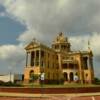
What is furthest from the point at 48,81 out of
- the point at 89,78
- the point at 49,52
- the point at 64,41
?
the point at 64,41

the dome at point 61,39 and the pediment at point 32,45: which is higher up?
the dome at point 61,39

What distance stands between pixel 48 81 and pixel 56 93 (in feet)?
129

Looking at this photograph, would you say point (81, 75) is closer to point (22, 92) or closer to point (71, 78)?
point (71, 78)

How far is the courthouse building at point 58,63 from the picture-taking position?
251ft

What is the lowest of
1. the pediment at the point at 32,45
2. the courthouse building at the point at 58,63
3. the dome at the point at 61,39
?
the courthouse building at the point at 58,63

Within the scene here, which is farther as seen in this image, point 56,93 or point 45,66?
point 45,66

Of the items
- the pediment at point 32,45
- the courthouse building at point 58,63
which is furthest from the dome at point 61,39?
the pediment at point 32,45

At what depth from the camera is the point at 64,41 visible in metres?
96.7

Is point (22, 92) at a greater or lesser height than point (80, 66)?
lesser

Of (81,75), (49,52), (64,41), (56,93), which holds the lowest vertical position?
(56,93)

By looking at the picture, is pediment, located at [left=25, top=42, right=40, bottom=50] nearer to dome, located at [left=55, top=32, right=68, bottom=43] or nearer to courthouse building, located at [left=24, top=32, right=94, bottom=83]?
courthouse building, located at [left=24, top=32, right=94, bottom=83]

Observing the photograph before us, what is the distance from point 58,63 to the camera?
86.2 m

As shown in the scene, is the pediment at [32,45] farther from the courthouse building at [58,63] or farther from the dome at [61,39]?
the dome at [61,39]

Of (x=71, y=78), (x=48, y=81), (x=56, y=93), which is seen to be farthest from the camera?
(x=71, y=78)
